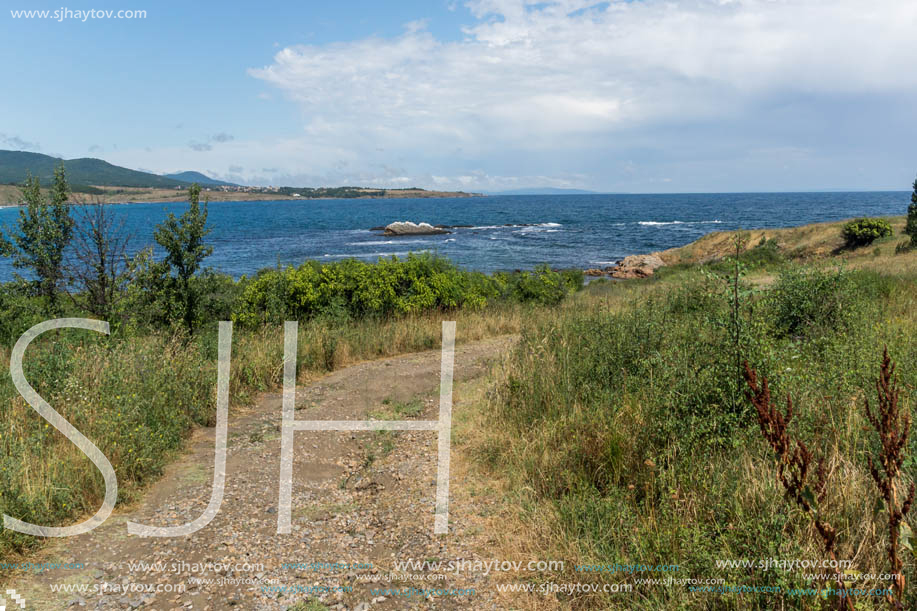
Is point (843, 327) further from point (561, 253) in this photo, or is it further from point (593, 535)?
point (561, 253)

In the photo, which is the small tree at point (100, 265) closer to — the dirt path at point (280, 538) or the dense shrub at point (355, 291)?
the dense shrub at point (355, 291)

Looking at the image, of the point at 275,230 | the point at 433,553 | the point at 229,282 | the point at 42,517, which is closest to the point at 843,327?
the point at 433,553

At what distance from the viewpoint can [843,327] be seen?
7.09 metres

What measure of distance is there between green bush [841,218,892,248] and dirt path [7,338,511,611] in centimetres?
3215

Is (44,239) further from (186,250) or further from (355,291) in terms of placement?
(355,291)

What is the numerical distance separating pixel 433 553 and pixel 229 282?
914cm

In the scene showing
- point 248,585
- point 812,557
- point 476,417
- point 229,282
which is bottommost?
point 248,585

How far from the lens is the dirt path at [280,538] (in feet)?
12.0

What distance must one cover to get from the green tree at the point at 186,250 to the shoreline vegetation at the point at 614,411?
0.05 metres

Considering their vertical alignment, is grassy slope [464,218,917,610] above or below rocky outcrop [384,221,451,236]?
below

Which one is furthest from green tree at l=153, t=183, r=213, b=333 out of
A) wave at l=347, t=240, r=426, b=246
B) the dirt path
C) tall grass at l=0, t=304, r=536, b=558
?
wave at l=347, t=240, r=426, b=246

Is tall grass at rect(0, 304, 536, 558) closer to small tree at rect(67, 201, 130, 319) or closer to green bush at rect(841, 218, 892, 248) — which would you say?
small tree at rect(67, 201, 130, 319)

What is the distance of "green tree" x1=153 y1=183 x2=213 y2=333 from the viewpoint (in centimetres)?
966

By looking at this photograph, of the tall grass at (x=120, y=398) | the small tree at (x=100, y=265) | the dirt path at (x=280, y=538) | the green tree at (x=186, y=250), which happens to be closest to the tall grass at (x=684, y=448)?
the dirt path at (x=280, y=538)
